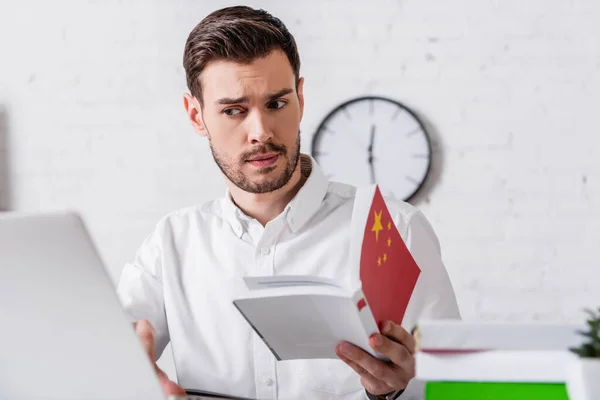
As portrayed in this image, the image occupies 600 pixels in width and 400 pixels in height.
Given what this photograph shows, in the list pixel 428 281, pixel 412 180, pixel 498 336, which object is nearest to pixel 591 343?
pixel 498 336

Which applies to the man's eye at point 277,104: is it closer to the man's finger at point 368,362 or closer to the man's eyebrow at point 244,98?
the man's eyebrow at point 244,98

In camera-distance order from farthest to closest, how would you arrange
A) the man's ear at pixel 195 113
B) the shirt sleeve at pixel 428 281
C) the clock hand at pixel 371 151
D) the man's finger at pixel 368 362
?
the clock hand at pixel 371 151 < the man's ear at pixel 195 113 < the shirt sleeve at pixel 428 281 < the man's finger at pixel 368 362

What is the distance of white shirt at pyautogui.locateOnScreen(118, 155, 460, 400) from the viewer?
1701 mm

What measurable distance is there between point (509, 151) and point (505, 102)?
0.64 ft

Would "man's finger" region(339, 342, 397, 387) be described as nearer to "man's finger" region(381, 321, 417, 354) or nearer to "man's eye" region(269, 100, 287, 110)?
"man's finger" region(381, 321, 417, 354)

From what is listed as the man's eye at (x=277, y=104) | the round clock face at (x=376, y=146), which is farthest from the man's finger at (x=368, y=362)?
the round clock face at (x=376, y=146)

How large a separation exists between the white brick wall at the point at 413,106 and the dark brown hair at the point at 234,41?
140cm

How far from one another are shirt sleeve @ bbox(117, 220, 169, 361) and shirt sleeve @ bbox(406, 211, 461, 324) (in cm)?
59

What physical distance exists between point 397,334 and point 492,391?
16.6 inches

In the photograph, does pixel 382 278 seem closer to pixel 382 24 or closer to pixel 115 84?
pixel 382 24

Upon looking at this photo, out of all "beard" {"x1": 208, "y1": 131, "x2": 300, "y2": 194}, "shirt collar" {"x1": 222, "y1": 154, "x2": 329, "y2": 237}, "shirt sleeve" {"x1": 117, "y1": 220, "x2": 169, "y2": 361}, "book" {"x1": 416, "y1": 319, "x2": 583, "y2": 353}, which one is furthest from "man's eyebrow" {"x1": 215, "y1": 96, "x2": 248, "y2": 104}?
"book" {"x1": 416, "y1": 319, "x2": 583, "y2": 353}

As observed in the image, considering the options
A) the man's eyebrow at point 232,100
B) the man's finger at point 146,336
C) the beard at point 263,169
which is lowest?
the man's finger at point 146,336

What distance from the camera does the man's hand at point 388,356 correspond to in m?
1.24

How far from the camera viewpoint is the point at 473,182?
3.13 metres
